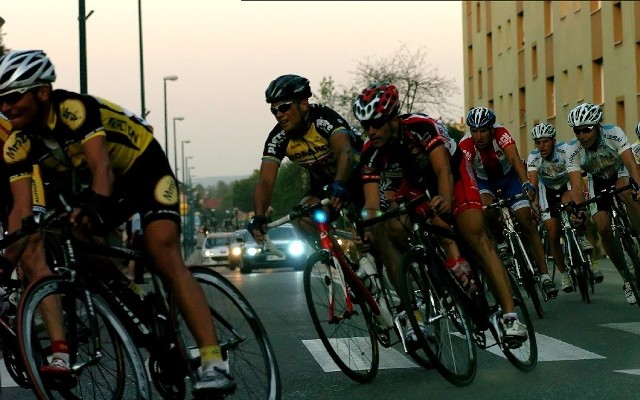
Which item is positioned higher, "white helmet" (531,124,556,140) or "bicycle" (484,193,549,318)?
"white helmet" (531,124,556,140)

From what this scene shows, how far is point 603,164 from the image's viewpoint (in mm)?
12758

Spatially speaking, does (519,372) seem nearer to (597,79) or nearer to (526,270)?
(526,270)

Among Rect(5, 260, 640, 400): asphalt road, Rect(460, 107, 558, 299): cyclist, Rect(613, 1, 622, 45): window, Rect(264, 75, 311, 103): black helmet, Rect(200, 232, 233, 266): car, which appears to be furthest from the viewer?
Rect(200, 232, 233, 266): car

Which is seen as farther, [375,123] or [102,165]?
[375,123]

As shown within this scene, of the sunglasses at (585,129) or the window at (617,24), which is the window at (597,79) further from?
the sunglasses at (585,129)

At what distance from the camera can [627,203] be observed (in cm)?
1242

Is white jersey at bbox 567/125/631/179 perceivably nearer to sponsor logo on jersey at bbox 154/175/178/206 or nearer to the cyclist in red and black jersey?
the cyclist in red and black jersey

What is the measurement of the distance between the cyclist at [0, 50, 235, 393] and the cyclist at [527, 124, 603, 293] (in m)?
8.84

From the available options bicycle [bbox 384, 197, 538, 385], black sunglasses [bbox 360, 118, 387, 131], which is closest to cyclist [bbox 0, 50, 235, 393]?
bicycle [bbox 384, 197, 538, 385]

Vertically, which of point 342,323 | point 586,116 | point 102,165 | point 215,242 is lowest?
point 215,242

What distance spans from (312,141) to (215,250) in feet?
165

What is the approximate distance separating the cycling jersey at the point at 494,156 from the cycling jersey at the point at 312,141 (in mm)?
3495

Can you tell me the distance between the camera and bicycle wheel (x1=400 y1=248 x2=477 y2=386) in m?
7.88

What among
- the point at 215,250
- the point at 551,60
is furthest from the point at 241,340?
the point at 215,250
